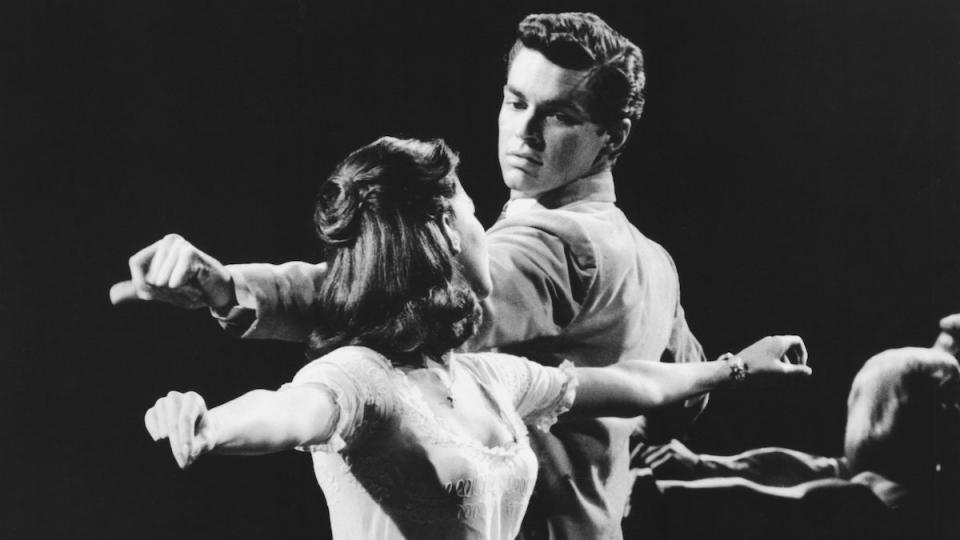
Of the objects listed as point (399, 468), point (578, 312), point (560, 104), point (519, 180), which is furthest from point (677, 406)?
point (399, 468)

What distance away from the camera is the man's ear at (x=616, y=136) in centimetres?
254

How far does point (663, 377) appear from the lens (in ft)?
7.47

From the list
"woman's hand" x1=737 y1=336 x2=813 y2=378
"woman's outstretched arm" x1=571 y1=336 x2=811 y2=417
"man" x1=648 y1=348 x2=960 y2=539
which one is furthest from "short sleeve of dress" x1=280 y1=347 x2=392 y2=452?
"man" x1=648 y1=348 x2=960 y2=539

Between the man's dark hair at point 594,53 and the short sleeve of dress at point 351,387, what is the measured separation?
99cm

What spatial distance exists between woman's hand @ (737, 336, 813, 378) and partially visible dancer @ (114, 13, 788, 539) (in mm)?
210

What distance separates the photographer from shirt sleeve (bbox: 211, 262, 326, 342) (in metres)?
1.80

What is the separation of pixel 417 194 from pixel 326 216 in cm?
14

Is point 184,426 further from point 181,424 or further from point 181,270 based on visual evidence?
point 181,270

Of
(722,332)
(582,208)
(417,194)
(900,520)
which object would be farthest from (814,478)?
(417,194)

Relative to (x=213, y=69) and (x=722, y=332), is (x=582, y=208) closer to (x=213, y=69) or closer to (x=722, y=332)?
(x=722, y=332)

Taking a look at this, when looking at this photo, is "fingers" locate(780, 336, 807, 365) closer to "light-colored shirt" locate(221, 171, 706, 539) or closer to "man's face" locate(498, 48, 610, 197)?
"light-colored shirt" locate(221, 171, 706, 539)

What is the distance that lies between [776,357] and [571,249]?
1.97 feet

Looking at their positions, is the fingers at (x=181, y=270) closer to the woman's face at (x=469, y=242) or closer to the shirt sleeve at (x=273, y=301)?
the shirt sleeve at (x=273, y=301)

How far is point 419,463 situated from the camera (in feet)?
5.44
